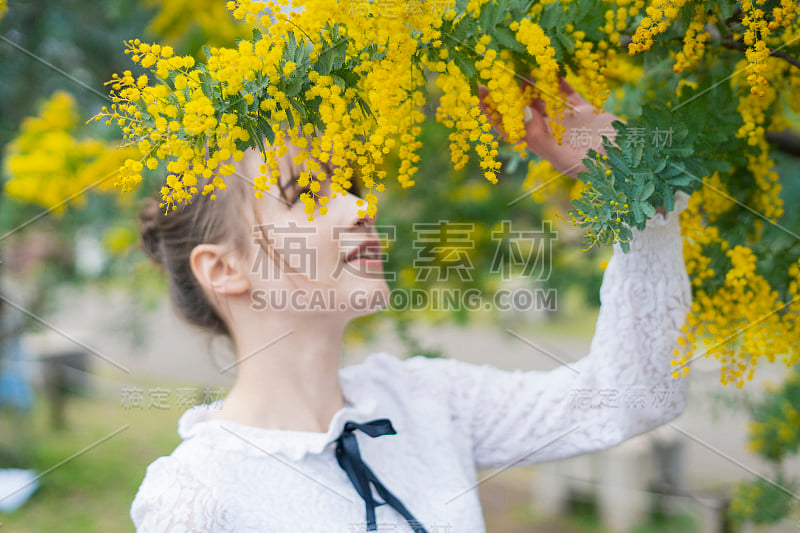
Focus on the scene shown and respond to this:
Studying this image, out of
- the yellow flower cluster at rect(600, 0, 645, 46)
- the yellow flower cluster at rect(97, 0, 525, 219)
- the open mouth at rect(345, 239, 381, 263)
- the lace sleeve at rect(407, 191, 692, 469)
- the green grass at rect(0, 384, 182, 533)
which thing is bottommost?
the green grass at rect(0, 384, 182, 533)

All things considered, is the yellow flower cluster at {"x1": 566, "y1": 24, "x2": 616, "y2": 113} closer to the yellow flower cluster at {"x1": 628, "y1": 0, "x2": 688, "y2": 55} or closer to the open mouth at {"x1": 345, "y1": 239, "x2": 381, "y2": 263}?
the yellow flower cluster at {"x1": 628, "y1": 0, "x2": 688, "y2": 55}

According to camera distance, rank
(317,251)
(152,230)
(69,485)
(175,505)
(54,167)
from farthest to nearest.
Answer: (69,485)
(54,167)
(152,230)
(317,251)
(175,505)

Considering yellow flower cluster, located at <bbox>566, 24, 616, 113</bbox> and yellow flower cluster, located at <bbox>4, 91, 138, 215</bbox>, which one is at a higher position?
yellow flower cluster, located at <bbox>4, 91, 138, 215</bbox>

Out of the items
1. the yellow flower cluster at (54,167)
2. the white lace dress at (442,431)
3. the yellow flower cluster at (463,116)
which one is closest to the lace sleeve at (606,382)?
the white lace dress at (442,431)

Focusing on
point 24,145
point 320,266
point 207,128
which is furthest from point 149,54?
point 24,145

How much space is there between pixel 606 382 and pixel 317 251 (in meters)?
0.43

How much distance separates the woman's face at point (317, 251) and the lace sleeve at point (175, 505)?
259 mm

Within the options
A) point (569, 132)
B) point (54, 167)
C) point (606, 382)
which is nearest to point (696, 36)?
point (569, 132)

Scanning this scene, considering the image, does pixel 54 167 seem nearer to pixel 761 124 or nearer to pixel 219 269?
pixel 219 269

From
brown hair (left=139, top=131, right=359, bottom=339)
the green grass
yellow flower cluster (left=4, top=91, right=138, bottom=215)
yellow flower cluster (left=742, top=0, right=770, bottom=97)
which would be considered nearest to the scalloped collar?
brown hair (left=139, top=131, right=359, bottom=339)

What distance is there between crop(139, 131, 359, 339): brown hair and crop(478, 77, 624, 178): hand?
0.85 ft

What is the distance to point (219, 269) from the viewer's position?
36.0 inches

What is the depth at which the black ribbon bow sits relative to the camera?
86 cm

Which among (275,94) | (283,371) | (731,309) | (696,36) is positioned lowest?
(283,371)
